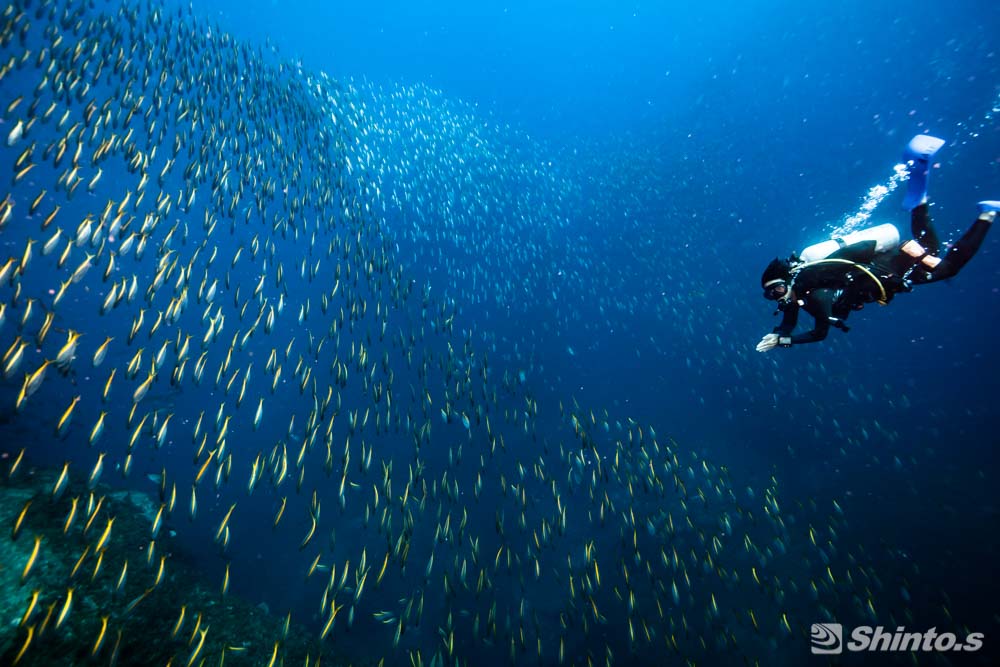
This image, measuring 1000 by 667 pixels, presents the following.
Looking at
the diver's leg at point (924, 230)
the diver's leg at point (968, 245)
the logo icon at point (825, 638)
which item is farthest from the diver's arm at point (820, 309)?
the logo icon at point (825, 638)

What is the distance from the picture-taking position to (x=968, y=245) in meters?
5.01

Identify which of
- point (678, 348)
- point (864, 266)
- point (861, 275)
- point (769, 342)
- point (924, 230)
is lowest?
point (769, 342)

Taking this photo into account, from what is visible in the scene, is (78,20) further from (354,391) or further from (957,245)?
(354,391)

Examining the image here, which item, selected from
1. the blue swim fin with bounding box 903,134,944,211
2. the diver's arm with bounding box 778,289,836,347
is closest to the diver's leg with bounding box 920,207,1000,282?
the blue swim fin with bounding box 903,134,944,211

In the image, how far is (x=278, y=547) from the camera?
69.1 ft

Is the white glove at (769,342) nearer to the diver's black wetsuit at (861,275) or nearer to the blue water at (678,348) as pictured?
the diver's black wetsuit at (861,275)

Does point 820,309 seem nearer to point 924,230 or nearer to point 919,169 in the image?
point 924,230

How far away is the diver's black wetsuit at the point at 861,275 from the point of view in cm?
512

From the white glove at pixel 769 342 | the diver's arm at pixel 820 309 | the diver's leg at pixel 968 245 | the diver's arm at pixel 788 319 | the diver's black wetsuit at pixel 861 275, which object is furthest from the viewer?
the white glove at pixel 769 342

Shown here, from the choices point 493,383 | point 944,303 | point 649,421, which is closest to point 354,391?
point 493,383

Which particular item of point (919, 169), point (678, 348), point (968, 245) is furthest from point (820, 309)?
point (678, 348)

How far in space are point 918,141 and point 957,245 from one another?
1.93 m

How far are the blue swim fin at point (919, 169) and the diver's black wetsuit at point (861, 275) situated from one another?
0.18m

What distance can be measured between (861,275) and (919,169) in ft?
7.03
